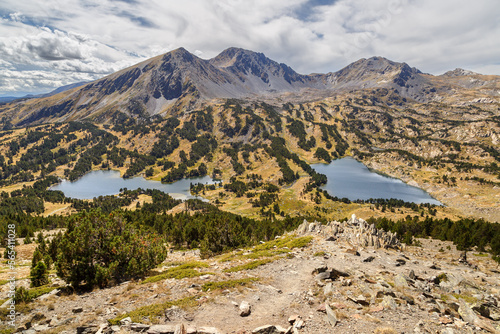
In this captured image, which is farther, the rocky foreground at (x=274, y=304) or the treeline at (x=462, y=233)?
the treeline at (x=462, y=233)

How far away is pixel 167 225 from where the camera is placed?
330ft

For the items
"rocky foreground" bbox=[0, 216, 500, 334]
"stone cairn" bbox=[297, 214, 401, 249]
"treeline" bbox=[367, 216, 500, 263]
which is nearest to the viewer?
"rocky foreground" bbox=[0, 216, 500, 334]

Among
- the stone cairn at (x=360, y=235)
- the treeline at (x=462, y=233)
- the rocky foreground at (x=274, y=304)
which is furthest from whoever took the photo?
the treeline at (x=462, y=233)

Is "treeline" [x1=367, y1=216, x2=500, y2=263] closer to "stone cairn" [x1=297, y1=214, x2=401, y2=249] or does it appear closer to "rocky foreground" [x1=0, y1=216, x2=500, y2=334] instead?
"stone cairn" [x1=297, y1=214, x2=401, y2=249]

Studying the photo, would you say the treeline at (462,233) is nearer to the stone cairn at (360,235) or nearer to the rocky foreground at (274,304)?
the stone cairn at (360,235)

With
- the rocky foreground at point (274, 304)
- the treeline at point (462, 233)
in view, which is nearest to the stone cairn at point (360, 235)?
the rocky foreground at point (274, 304)

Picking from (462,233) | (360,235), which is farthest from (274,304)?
(462,233)

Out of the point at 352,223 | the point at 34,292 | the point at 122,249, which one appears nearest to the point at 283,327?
the point at 122,249

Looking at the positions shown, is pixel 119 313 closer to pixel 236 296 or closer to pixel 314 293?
pixel 236 296

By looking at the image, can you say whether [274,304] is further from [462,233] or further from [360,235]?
[462,233]

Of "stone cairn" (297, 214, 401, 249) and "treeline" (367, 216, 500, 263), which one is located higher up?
"stone cairn" (297, 214, 401, 249)

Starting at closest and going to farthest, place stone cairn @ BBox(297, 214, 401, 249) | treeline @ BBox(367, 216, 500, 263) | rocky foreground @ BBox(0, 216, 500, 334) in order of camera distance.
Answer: rocky foreground @ BBox(0, 216, 500, 334) → stone cairn @ BBox(297, 214, 401, 249) → treeline @ BBox(367, 216, 500, 263)

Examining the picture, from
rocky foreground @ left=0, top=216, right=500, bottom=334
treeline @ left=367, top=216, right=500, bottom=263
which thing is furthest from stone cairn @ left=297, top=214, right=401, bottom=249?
treeline @ left=367, top=216, right=500, bottom=263

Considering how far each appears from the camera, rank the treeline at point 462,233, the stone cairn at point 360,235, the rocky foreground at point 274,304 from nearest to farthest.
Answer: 1. the rocky foreground at point 274,304
2. the stone cairn at point 360,235
3. the treeline at point 462,233
